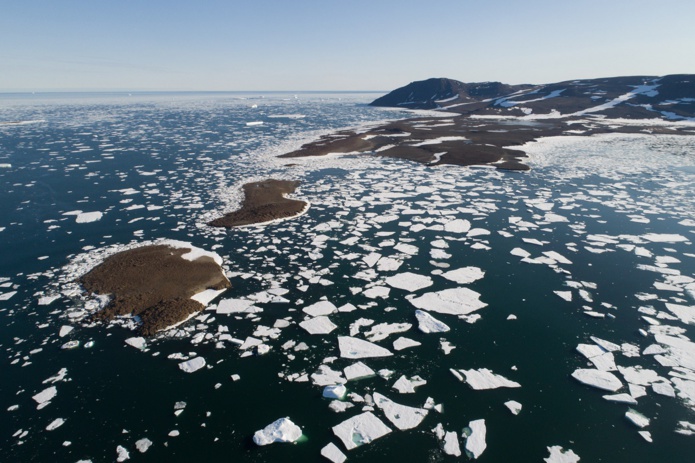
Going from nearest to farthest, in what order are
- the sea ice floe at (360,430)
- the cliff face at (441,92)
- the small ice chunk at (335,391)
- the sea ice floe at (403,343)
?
the sea ice floe at (360,430)
the small ice chunk at (335,391)
the sea ice floe at (403,343)
the cliff face at (441,92)

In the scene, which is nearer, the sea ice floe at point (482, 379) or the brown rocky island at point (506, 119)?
the sea ice floe at point (482, 379)

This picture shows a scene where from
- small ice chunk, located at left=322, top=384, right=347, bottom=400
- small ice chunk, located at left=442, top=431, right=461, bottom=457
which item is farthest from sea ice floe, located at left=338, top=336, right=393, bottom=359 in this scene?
small ice chunk, located at left=442, top=431, right=461, bottom=457

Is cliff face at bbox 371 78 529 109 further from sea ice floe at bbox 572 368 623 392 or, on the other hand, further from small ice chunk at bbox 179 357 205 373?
small ice chunk at bbox 179 357 205 373

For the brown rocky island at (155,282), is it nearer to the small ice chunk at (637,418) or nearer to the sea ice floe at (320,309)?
the sea ice floe at (320,309)

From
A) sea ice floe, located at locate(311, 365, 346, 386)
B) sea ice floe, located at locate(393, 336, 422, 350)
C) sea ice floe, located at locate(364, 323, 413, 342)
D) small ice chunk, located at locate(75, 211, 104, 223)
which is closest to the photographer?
sea ice floe, located at locate(311, 365, 346, 386)

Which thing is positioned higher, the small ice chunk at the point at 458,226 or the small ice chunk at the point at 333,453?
the small ice chunk at the point at 458,226

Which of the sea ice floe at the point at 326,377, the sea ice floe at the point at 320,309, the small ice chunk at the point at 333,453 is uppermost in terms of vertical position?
the sea ice floe at the point at 320,309

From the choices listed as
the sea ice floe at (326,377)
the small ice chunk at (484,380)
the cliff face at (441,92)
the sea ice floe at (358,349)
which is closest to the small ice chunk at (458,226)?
the sea ice floe at (358,349)

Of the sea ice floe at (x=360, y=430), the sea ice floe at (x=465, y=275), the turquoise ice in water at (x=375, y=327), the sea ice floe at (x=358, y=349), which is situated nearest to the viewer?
the sea ice floe at (x=360, y=430)
